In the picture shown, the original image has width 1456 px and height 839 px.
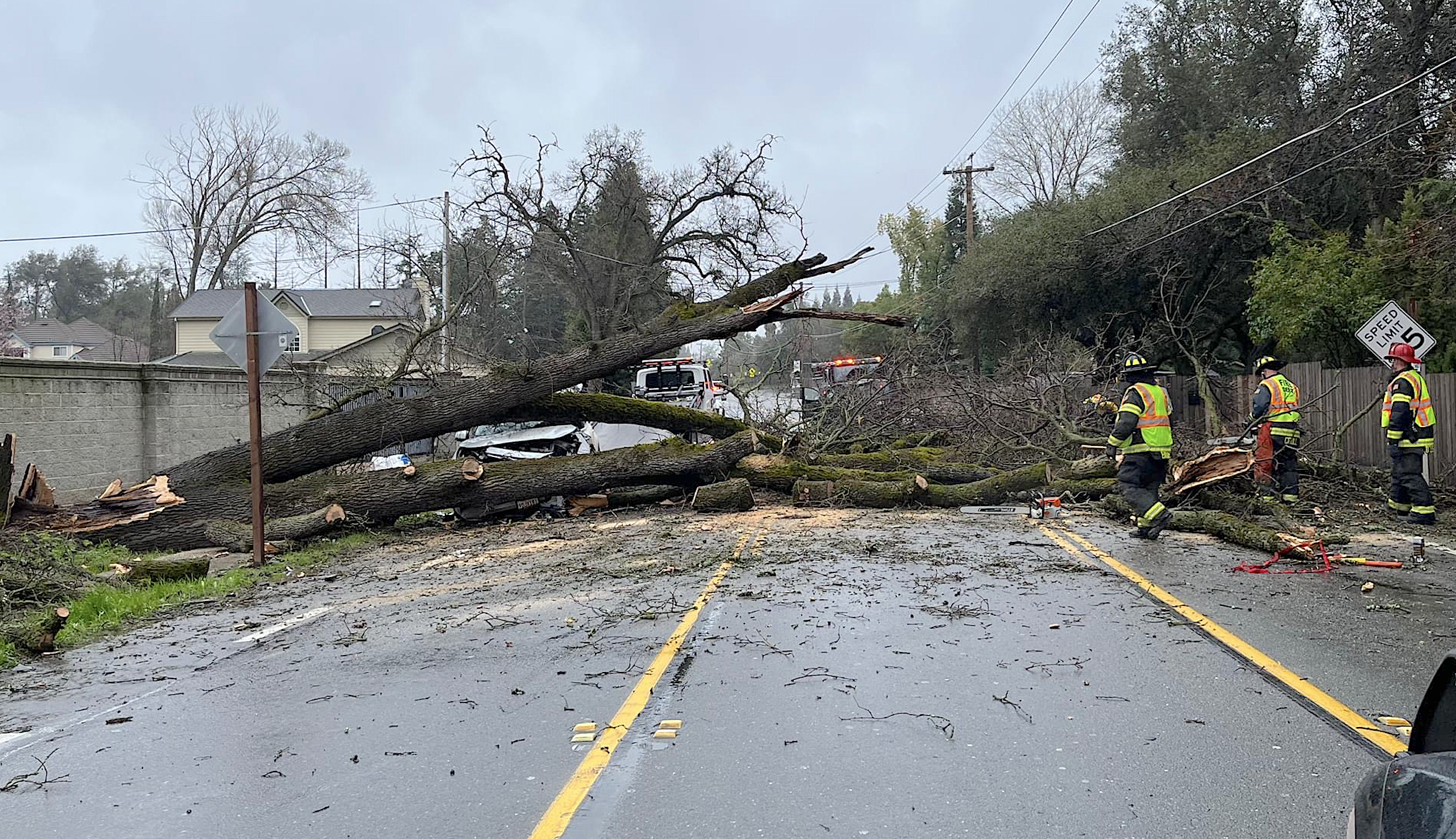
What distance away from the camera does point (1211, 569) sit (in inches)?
340

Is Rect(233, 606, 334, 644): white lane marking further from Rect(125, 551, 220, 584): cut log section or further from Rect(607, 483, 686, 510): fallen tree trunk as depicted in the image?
Rect(607, 483, 686, 510): fallen tree trunk

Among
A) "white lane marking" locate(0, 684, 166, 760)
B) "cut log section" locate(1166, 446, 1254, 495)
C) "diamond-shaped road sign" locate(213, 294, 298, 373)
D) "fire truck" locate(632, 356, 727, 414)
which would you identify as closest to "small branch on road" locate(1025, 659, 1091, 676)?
"white lane marking" locate(0, 684, 166, 760)

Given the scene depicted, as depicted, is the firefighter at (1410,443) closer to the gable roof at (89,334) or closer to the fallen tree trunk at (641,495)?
the fallen tree trunk at (641,495)

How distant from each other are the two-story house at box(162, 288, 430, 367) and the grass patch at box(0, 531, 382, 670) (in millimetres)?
31244

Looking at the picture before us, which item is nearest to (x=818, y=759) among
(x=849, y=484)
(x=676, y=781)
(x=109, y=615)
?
(x=676, y=781)

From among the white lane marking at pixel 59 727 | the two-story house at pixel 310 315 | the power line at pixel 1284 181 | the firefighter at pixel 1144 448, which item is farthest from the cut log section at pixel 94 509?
the two-story house at pixel 310 315

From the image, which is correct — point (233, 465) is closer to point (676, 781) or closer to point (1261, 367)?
point (676, 781)

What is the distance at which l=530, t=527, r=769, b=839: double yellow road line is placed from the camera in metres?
3.76

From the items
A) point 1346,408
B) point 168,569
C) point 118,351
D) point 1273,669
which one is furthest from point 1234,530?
point 118,351

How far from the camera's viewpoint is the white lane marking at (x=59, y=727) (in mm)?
4961

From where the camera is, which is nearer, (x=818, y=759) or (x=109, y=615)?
(x=818, y=759)

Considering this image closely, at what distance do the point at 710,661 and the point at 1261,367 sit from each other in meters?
9.88

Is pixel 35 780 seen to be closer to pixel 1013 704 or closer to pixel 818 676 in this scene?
pixel 818 676

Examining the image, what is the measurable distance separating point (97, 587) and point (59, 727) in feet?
13.6
